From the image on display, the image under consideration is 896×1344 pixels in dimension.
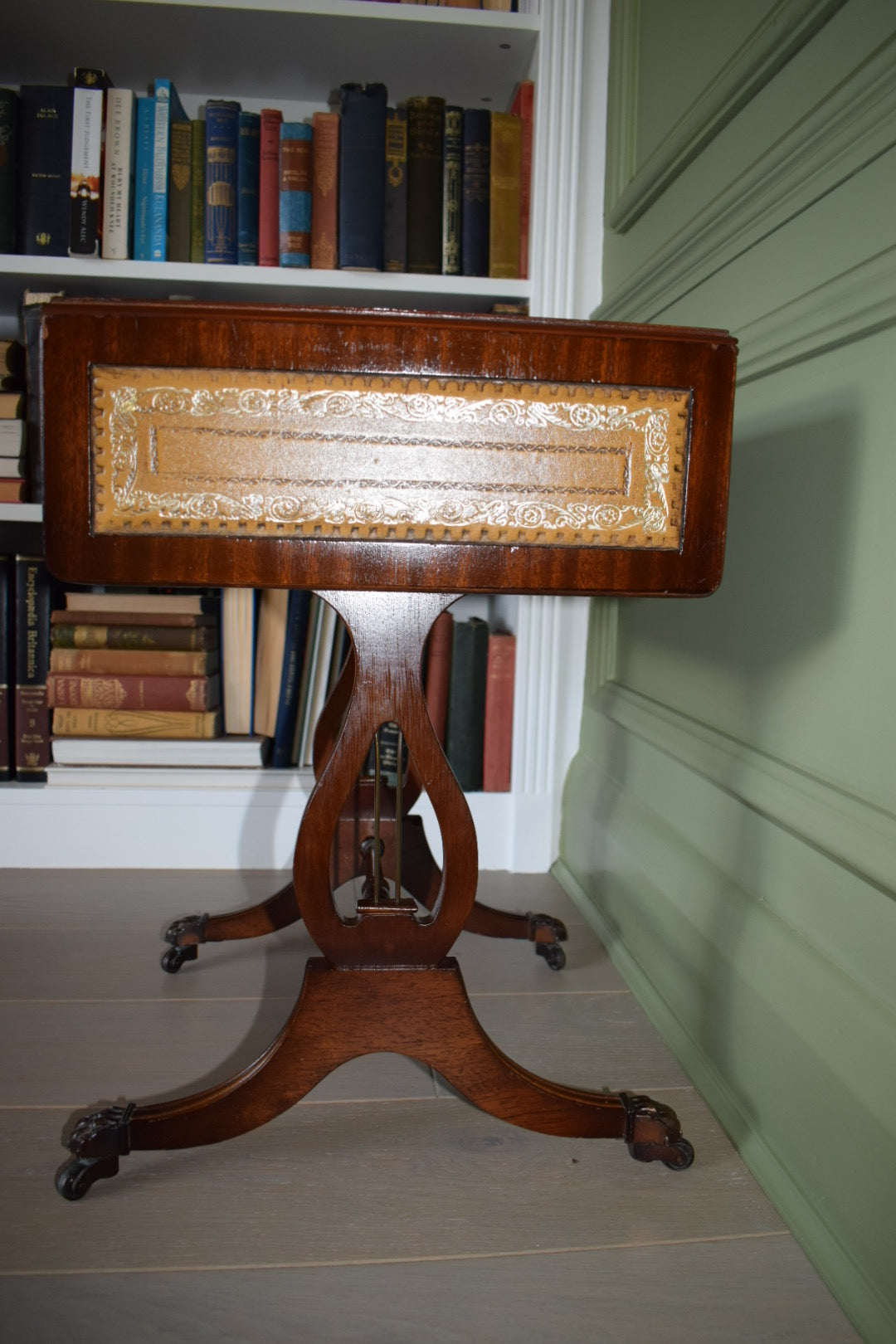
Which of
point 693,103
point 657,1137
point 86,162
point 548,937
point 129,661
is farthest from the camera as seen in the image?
point 129,661

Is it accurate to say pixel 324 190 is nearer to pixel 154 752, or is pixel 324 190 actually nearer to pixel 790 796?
pixel 154 752

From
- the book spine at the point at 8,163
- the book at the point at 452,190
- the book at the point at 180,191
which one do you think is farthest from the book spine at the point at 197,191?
the book at the point at 452,190

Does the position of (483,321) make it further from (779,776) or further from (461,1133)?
(461,1133)

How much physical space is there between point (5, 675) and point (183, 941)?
596mm

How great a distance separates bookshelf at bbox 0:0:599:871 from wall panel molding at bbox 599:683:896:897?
39cm

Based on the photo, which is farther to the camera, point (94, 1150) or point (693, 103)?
point (693, 103)

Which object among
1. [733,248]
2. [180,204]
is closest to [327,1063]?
[733,248]

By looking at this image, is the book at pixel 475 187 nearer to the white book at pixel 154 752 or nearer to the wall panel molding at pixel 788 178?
the wall panel molding at pixel 788 178

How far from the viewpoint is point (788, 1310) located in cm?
66

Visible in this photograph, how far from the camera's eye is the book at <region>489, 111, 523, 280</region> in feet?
4.81

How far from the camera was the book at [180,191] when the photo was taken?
1.42 metres

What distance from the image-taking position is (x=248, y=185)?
4.72ft

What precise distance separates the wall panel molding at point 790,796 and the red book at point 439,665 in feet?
1.30

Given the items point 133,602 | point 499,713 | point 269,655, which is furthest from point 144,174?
point 499,713
